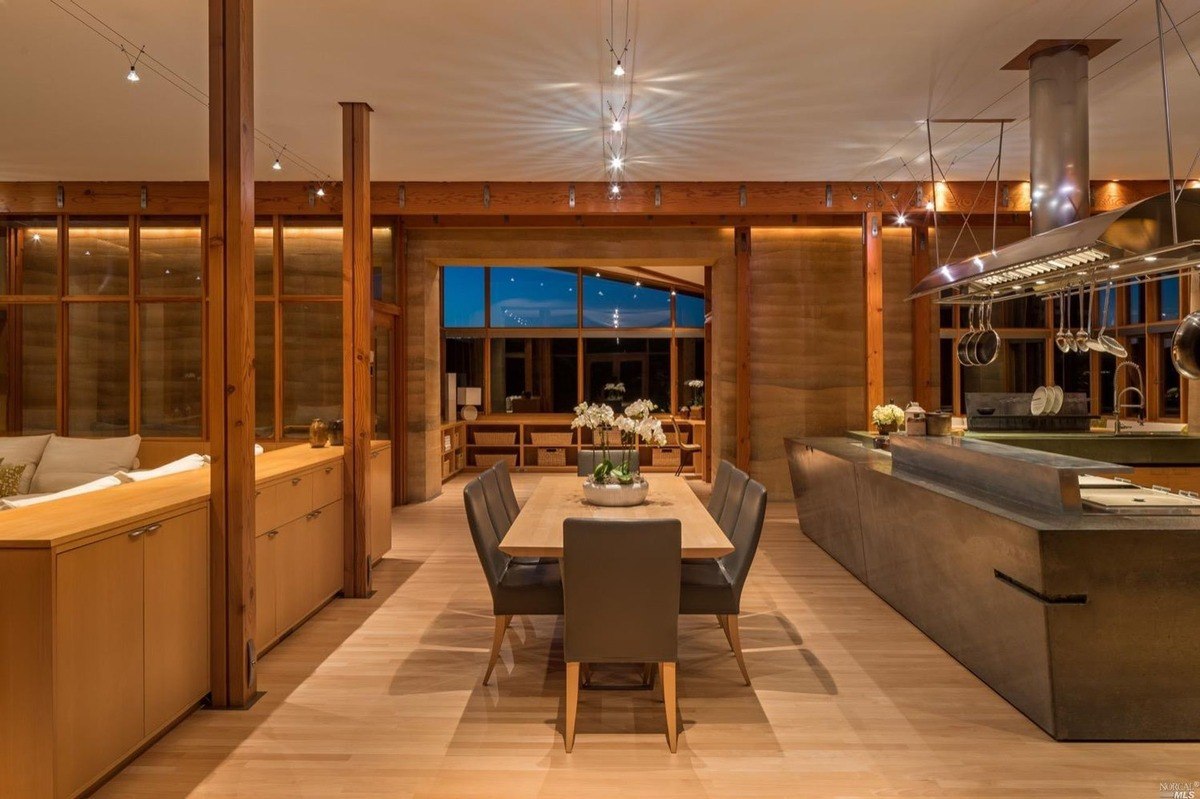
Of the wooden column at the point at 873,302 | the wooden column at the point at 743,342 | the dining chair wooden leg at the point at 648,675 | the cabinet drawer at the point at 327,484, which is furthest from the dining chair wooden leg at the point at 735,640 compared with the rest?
the wooden column at the point at 743,342

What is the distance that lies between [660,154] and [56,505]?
189 inches

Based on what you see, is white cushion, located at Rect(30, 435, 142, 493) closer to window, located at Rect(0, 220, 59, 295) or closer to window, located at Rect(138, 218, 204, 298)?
window, located at Rect(138, 218, 204, 298)

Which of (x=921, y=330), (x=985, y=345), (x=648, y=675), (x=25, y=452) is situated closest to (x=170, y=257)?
(x=25, y=452)

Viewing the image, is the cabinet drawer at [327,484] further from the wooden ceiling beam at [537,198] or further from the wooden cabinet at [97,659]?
the wooden ceiling beam at [537,198]

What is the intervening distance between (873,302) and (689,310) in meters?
4.48

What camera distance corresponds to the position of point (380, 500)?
5.70 m

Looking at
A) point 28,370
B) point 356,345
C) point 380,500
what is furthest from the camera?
point 28,370

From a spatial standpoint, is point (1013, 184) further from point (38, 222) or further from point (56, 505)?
point (38, 222)

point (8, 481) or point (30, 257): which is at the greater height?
point (30, 257)

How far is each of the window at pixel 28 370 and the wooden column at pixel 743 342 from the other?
687 cm

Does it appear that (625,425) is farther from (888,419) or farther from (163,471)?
(888,419)

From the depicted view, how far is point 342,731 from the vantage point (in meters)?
→ 3.02

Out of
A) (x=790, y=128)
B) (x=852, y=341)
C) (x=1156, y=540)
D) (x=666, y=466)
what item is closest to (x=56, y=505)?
(x=1156, y=540)

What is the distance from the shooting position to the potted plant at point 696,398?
1121 cm
